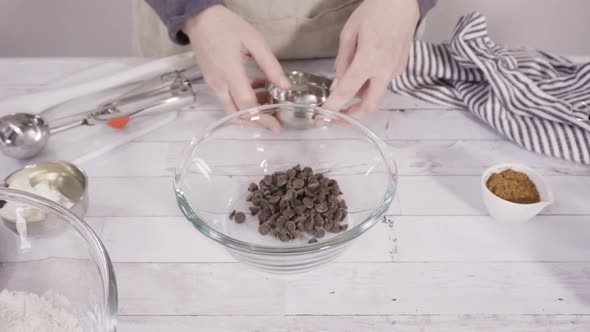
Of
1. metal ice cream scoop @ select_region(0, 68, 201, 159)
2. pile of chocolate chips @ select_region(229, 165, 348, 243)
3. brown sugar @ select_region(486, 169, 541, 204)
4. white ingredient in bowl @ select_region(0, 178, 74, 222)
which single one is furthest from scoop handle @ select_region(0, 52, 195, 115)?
brown sugar @ select_region(486, 169, 541, 204)

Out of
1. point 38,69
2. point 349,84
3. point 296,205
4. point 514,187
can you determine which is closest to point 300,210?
point 296,205

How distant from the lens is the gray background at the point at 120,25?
7.41ft

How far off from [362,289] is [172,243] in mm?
363

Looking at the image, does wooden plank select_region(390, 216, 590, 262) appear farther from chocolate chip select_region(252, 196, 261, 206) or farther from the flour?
the flour

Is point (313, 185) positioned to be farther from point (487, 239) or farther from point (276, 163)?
point (487, 239)

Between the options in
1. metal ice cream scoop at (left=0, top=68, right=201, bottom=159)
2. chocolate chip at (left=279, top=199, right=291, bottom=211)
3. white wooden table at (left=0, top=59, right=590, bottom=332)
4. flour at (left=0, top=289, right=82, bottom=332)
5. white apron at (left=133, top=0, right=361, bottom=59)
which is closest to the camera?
flour at (left=0, top=289, right=82, bottom=332)

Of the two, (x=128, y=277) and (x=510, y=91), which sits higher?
(x=510, y=91)

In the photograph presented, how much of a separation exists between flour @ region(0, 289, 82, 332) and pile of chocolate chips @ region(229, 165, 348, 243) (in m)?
0.33

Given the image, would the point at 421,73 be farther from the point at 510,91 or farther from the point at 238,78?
the point at 238,78

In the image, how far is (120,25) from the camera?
258cm

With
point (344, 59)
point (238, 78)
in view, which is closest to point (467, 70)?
point (344, 59)

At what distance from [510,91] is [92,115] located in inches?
37.6

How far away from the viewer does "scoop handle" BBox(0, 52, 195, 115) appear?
1.13 metres

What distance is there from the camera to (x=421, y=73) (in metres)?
1.28
